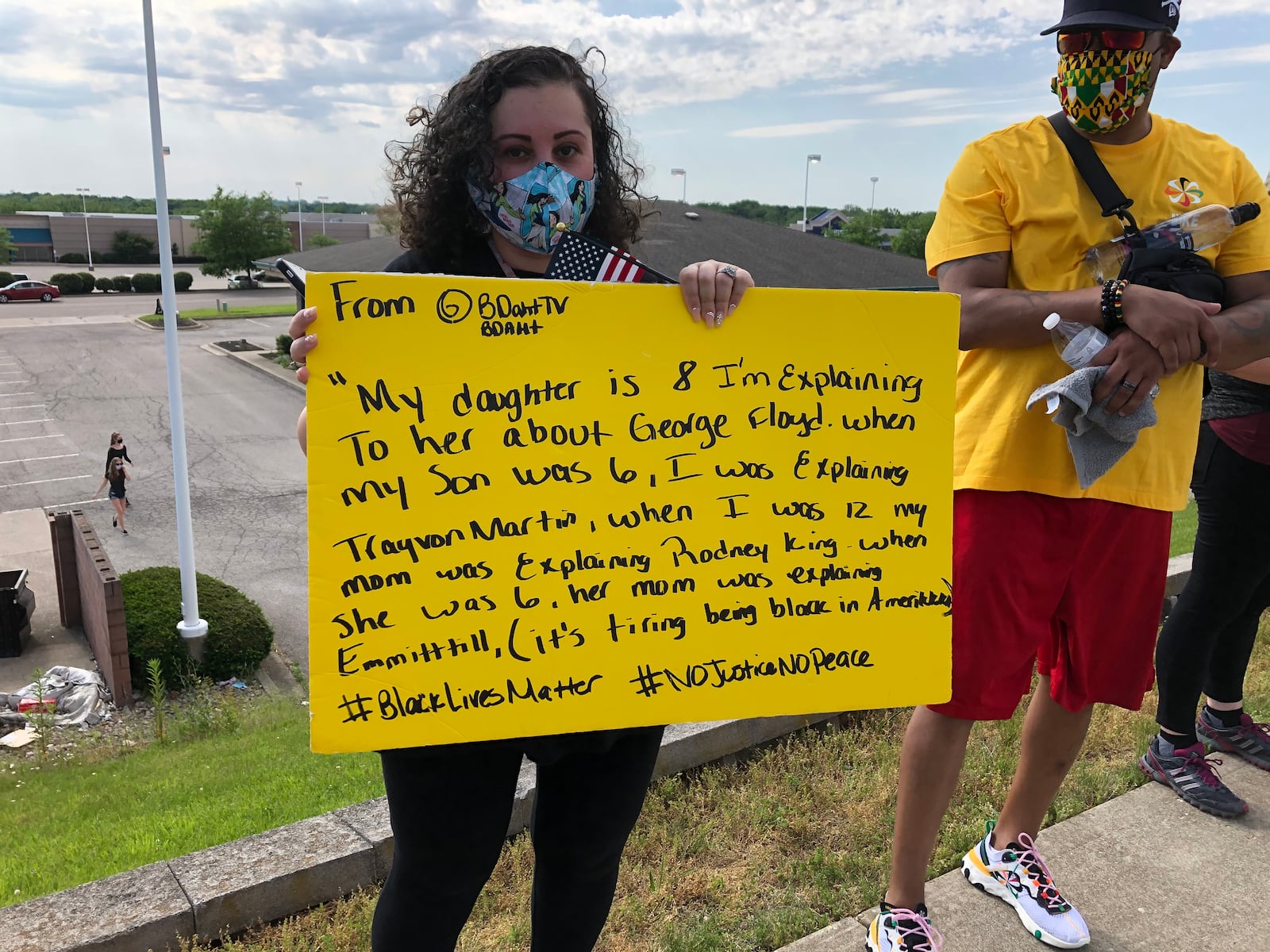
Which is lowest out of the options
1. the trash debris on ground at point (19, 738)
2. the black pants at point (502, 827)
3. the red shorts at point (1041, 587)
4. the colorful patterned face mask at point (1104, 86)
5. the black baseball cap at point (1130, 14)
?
the trash debris on ground at point (19, 738)

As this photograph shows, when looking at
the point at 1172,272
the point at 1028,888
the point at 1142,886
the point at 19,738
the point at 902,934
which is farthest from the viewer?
the point at 19,738

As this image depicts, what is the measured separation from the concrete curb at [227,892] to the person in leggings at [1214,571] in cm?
142

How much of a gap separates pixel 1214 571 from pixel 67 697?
10.1 m

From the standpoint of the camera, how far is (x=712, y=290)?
1.63 metres

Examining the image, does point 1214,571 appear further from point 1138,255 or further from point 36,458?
point 36,458

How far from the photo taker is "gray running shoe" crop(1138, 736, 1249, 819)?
3.00 meters

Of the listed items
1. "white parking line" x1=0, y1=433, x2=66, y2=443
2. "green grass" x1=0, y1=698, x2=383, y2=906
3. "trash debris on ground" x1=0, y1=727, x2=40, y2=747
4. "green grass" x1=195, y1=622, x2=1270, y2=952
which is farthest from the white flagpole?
"white parking line" x1=0, y1=433, x2=66, y2=443

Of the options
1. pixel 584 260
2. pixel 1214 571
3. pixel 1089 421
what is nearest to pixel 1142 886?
pixel 1214 571

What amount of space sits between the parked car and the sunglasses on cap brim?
6431 centimetres

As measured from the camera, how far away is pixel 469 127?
173 cm

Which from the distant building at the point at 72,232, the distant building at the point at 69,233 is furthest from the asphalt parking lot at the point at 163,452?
the distant building at the point at 69,233

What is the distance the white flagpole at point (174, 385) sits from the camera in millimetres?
9414

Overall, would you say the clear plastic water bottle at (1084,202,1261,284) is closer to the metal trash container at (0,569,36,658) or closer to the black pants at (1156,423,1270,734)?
the black pants at (1156,423,1270,734)

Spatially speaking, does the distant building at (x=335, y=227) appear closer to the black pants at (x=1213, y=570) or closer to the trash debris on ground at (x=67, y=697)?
the trash debris on ground at (x=67, y=697)
